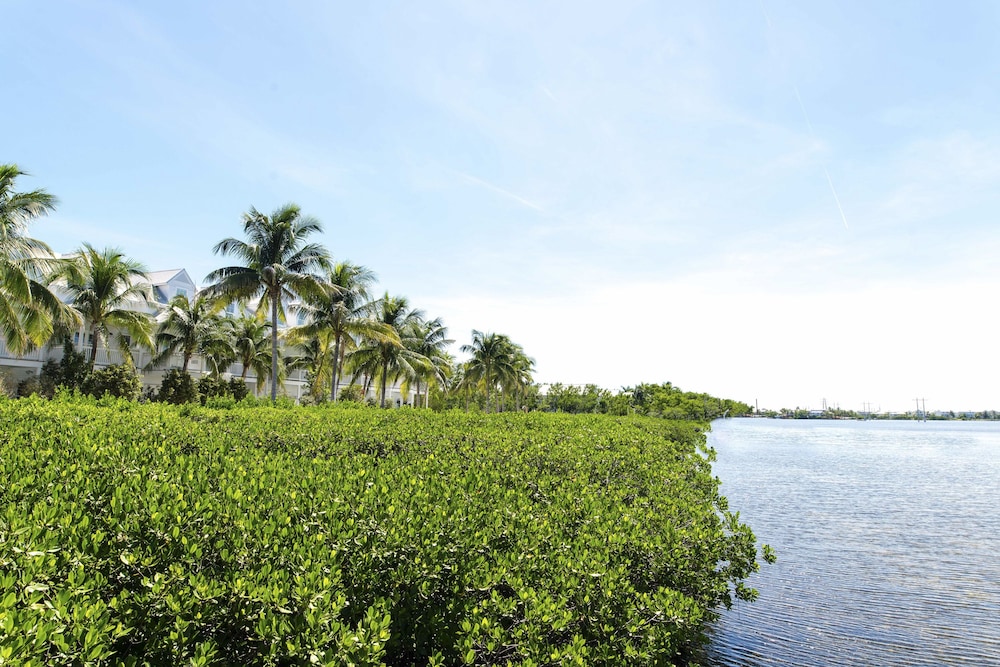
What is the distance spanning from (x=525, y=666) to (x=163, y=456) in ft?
14.3

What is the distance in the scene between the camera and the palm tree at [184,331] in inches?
1422

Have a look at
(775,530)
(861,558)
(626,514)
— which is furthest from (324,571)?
(775,530)

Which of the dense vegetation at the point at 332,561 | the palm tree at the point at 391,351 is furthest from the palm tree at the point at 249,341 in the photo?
the dense vegetation at the point at 332,561

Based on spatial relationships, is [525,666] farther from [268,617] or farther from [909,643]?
[909,643]

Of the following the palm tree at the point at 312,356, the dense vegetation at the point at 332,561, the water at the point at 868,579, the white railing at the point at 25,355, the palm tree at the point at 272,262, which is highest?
the palm tree at the point at 272,262

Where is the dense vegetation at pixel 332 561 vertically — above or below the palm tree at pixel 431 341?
below

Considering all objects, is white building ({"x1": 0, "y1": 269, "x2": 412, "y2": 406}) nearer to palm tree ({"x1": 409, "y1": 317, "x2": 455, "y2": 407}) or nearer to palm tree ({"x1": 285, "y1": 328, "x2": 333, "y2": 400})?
palm tree ({"x1": 285, "y1": 328, "x2": 333, "y2": 400})

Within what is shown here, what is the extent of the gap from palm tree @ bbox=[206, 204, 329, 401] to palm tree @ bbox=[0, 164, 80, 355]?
680 centimetres

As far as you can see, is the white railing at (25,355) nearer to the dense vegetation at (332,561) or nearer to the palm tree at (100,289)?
the palm tree at (100,289)

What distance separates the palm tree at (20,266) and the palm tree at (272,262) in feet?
22.3

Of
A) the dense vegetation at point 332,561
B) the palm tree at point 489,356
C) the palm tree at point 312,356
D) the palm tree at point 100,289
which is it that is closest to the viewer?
the dense vegetation at point 332,561

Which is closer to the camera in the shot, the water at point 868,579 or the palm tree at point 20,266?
the water at point 868,579

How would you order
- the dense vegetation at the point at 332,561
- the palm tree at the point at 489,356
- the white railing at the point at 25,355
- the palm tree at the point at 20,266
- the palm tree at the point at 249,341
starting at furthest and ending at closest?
the palm tree at the point at 489,356, the palm tree at the point at 249,341, the white railing at the point at 25,355, the palm tree at the point at 20,266, the dense vegetation at the point at 332,561

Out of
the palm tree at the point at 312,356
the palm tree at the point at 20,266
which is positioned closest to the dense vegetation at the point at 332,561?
the palm tree at the point at 20,266
